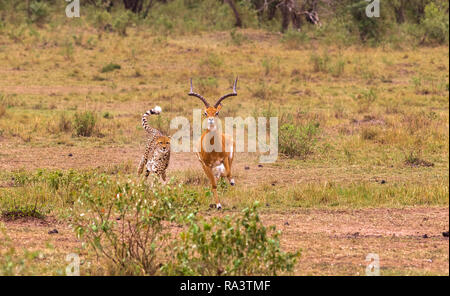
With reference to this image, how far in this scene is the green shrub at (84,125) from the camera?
43.1ft

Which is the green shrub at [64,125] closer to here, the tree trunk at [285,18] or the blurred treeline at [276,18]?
the blurred treeline at [276,18]

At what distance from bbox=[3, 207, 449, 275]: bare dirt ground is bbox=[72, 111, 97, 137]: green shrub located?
5.36 m

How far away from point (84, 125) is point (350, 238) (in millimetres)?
7245

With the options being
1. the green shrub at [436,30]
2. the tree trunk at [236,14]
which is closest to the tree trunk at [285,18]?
the tree trunk at [236,14]

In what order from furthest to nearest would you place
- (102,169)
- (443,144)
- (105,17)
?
(105,17) → (443,144) → (102,169)

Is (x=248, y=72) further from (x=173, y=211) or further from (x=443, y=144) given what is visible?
(x=173, y=211)

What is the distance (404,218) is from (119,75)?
42.2ft

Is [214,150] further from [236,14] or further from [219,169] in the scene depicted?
[236,14]

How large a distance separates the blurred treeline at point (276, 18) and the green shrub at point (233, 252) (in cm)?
1938

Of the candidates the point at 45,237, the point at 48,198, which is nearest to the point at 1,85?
the point at 48,198

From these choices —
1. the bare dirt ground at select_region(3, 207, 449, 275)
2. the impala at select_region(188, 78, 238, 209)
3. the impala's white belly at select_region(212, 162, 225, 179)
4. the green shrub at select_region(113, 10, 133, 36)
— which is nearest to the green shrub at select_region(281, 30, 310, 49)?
the green shrub at select_region(113, 10, 133, 36)

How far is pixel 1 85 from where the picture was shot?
701 inches
